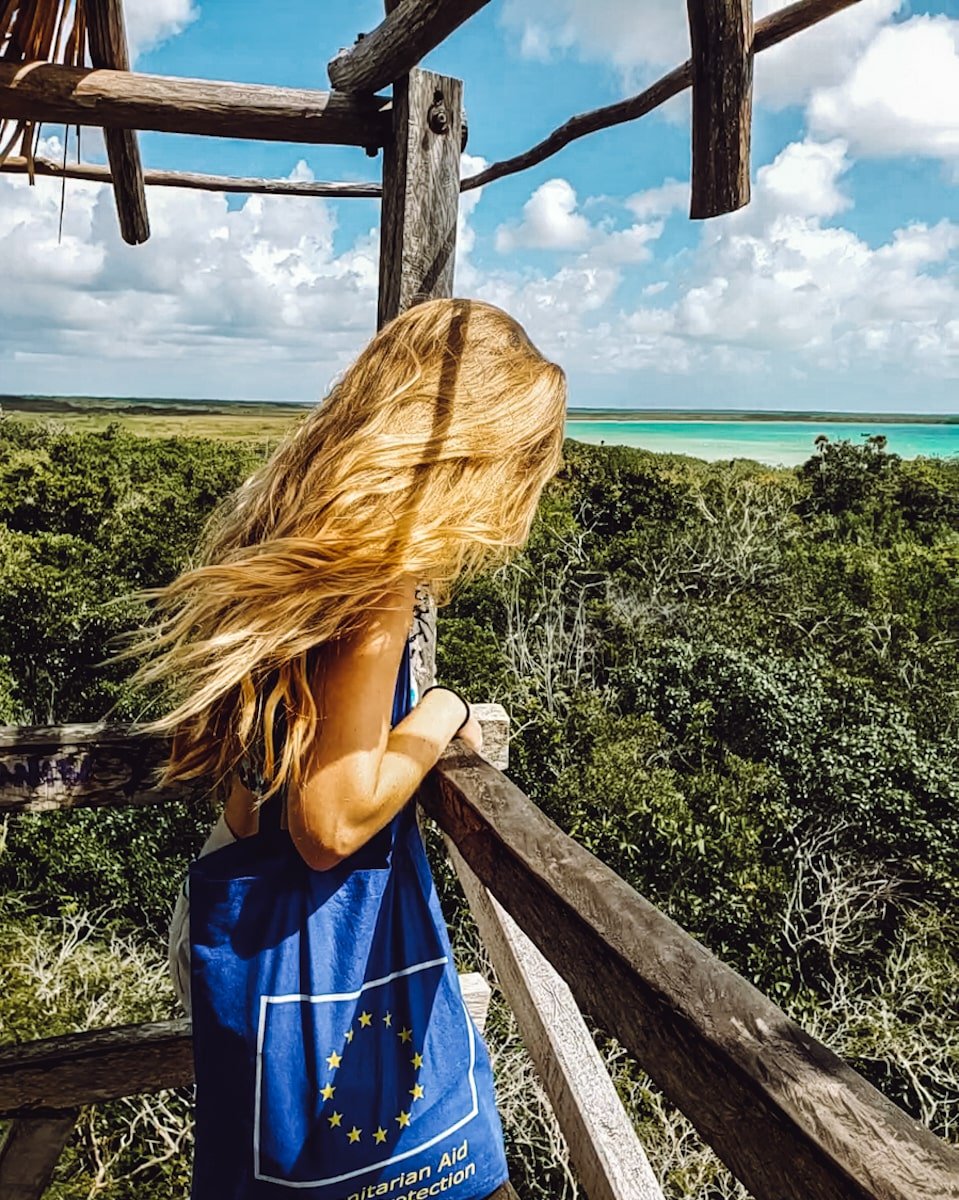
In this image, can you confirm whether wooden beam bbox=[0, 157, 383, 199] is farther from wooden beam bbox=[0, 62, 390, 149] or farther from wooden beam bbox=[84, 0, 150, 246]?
wooden beam bbox=[0, 62, 390, 149]

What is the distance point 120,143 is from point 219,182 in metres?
0.39

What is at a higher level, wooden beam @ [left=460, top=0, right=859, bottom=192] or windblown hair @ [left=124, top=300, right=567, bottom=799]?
wooden beam @ [left=460, top=0, right=859, bottom=192]

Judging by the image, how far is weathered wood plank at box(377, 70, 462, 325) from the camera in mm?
2086

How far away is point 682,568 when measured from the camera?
10227 mm

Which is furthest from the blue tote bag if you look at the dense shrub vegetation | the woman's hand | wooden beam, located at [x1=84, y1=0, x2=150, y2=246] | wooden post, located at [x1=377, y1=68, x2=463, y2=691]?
the dense shrub vegetation

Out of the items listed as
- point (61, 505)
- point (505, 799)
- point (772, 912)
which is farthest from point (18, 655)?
point (505, 799)

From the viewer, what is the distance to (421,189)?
6.91 ft

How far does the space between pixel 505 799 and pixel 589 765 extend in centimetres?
637

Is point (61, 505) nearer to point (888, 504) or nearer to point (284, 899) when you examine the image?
point (284, 899)

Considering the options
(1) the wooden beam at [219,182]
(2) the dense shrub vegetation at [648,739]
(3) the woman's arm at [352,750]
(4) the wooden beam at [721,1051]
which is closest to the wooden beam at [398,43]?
(1) the wooden beam at [219,182]

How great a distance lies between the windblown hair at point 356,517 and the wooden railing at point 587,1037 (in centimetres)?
26

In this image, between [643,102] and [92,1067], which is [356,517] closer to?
[92,1067]

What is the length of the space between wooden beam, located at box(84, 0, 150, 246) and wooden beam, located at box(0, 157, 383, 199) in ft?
0.25

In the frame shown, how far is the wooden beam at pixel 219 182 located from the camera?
2828 millimetres
